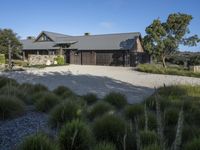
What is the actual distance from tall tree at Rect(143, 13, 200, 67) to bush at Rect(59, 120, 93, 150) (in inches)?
994

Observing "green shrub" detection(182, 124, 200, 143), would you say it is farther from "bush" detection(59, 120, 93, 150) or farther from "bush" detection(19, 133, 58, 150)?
"bush" detection(19, 133, 58, 150)

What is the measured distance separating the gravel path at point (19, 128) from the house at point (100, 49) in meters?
27.2

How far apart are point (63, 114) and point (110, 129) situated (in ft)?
3.82

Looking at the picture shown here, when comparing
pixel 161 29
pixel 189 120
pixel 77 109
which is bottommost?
pixel 189 120

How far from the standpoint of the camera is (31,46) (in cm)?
4388

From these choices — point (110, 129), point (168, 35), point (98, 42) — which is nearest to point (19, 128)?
point (110, 129)

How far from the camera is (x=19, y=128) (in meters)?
4.77

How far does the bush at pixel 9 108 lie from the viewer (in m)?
5.41

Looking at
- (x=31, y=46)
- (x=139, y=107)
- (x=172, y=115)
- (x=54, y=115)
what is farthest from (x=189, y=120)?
(x=31, y=46)

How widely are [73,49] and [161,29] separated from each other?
14568 mm

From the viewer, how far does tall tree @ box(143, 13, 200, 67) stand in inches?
1112

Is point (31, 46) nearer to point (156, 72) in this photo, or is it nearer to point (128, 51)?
point (128, 51)

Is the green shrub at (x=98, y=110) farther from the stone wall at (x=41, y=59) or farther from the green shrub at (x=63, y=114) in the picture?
→ the stone wall at (x=41, y=59)

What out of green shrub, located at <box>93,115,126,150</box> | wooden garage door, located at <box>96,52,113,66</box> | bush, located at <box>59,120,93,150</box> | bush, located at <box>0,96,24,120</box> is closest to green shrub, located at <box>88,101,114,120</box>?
green shrub, located at <box>93,115,126,150</box>
